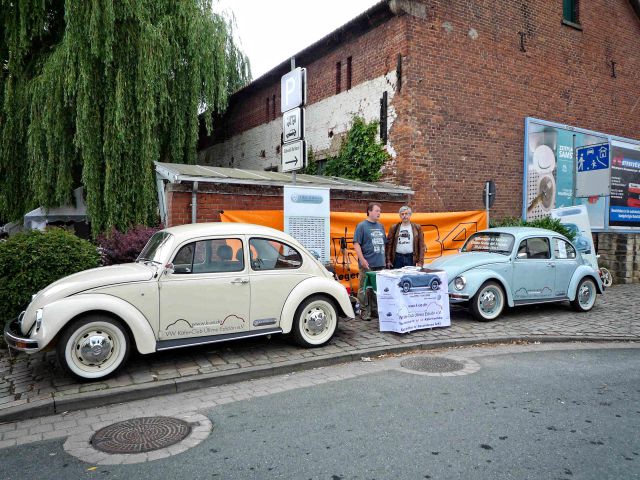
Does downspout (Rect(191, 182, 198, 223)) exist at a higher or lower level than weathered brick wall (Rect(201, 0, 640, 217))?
lower

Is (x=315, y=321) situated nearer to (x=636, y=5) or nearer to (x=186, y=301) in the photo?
(x=186, y=301)

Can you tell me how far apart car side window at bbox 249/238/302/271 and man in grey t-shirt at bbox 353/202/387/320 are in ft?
5.68

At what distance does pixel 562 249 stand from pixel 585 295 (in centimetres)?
104

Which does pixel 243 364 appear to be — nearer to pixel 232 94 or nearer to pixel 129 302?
pixel 129 302

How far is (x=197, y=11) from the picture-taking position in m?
12.4

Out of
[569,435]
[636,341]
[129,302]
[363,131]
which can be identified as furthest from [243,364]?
[363,131]

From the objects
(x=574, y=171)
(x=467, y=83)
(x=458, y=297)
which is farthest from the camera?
(x=574, y=171)

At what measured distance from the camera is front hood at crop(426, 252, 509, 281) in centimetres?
813

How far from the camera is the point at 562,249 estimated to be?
919cm

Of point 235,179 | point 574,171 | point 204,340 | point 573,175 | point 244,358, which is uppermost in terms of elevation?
point 574,171

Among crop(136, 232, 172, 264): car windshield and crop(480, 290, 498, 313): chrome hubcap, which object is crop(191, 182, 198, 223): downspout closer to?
crop(136, 232, 172, 264): car windshield

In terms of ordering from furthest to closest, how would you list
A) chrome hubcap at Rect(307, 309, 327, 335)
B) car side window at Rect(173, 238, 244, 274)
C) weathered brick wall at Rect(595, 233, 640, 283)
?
weathered brick wall at Rect(595, 233, 640, 283)
chrome hubcap at Rect(307, 309, 327, 335)
car side window at Rect(173, 238, 244, 274)

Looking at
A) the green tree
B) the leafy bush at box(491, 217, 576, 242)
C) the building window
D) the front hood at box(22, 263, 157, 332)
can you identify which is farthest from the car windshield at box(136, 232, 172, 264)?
the building window

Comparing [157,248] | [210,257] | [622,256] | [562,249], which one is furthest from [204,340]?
[622,256]
